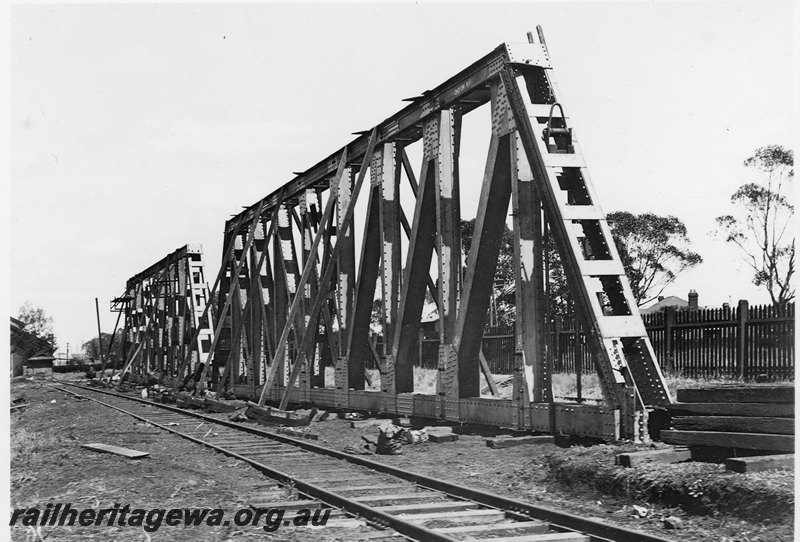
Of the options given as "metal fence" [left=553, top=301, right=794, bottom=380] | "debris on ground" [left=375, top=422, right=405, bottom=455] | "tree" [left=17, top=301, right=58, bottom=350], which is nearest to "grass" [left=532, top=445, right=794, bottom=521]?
"debris on ground" [left=375, top=422, right=405, bottom=455]

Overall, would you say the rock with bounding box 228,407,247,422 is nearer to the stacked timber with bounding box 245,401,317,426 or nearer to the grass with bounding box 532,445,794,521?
the stacked timber with bounding box 245,401,317,426

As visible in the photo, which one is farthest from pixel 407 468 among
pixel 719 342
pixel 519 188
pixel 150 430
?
pixel 719 342

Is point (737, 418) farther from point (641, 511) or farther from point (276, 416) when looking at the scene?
point (276, 416)

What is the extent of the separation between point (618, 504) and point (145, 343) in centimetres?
3124

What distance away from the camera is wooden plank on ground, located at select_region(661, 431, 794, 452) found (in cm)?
675

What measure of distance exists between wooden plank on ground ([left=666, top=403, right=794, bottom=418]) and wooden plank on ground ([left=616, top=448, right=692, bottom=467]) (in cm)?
40

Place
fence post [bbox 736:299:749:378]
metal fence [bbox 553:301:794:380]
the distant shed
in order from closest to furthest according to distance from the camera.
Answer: metal fence [bbox 553:301:794:380] < fence post [bbox 736:299:749:378] < the distant shed

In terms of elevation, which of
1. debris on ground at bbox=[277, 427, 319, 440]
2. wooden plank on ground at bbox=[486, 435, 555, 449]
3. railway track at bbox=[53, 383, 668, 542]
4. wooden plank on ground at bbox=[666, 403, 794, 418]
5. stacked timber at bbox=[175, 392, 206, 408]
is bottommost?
stacked timber at bbox=[175, 392, 206, 408]

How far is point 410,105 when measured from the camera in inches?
521

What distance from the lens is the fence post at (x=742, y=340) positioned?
53.3 feet

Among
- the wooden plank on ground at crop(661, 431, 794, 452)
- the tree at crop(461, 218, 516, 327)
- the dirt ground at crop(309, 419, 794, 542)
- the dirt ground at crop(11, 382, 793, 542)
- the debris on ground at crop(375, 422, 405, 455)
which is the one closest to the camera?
the dirt ground at crop(309, 419, 794, 542)

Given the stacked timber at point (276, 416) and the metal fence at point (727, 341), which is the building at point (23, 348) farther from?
the metal fence at point (727, 341)

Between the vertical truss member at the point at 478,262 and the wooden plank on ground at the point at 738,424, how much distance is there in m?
0.88

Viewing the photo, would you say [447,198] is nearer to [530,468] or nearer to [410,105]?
[410,105]
